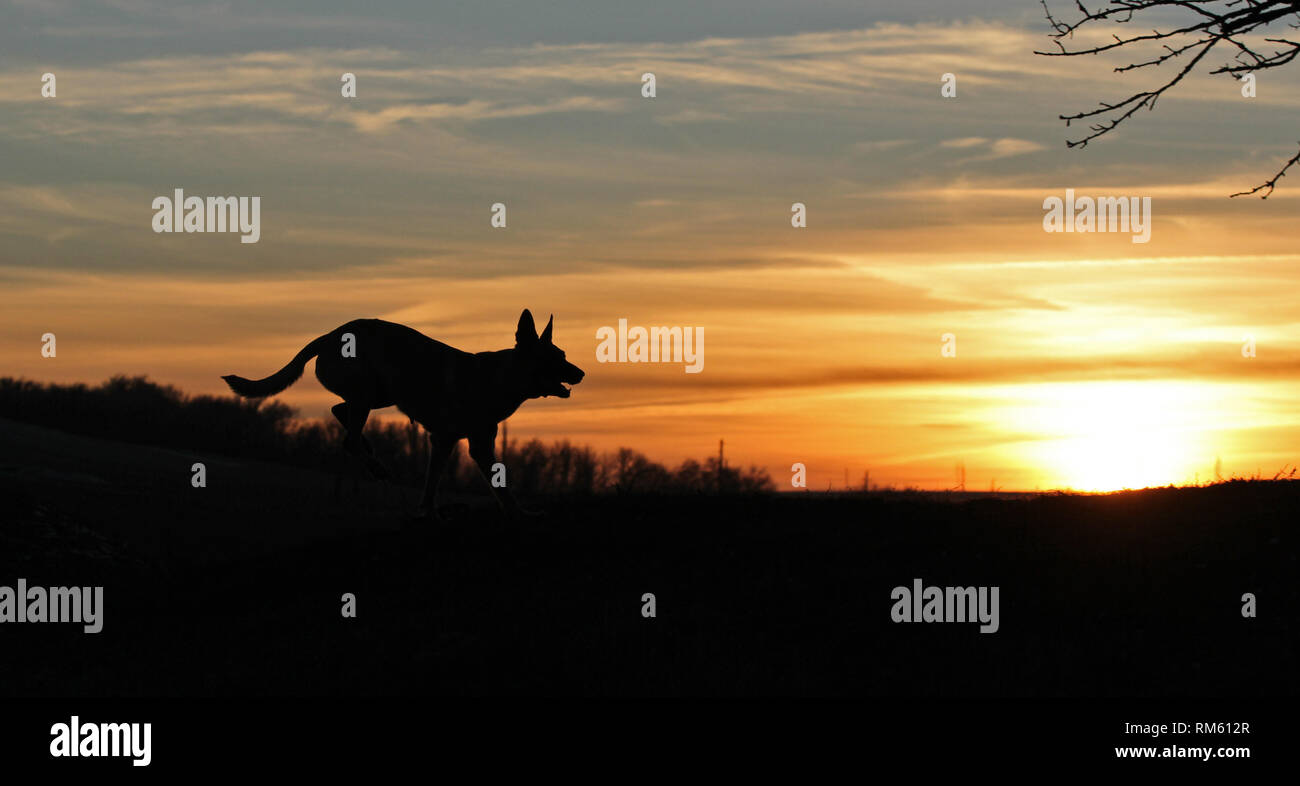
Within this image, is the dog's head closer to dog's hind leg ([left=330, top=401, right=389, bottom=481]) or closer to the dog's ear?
the dog's ear

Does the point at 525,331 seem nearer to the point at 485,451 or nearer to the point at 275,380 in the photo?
the point at 485,451

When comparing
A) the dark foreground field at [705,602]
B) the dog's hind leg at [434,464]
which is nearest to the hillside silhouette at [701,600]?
the dark foreground field at [705,602]

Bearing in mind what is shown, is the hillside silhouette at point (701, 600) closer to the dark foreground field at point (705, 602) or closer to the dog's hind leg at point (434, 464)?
the dark foreground field at point (705, 602)

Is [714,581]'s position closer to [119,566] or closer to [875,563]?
[875,563]

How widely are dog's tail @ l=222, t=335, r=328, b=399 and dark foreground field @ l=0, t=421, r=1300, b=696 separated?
89.6 inches

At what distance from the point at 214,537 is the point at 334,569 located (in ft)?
22.1

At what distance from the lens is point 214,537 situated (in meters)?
22.6

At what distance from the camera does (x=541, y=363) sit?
55.1 ft

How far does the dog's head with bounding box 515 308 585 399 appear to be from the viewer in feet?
54.9

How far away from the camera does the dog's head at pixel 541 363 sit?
1673 cm

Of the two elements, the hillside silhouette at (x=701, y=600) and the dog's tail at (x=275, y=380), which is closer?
the hillside silhouette at (x=701, y=600)

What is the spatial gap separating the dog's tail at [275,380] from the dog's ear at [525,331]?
3184 mm

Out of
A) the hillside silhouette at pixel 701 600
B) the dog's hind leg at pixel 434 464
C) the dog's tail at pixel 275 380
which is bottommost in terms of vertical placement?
the hillside silhouette at pixel 701 600
